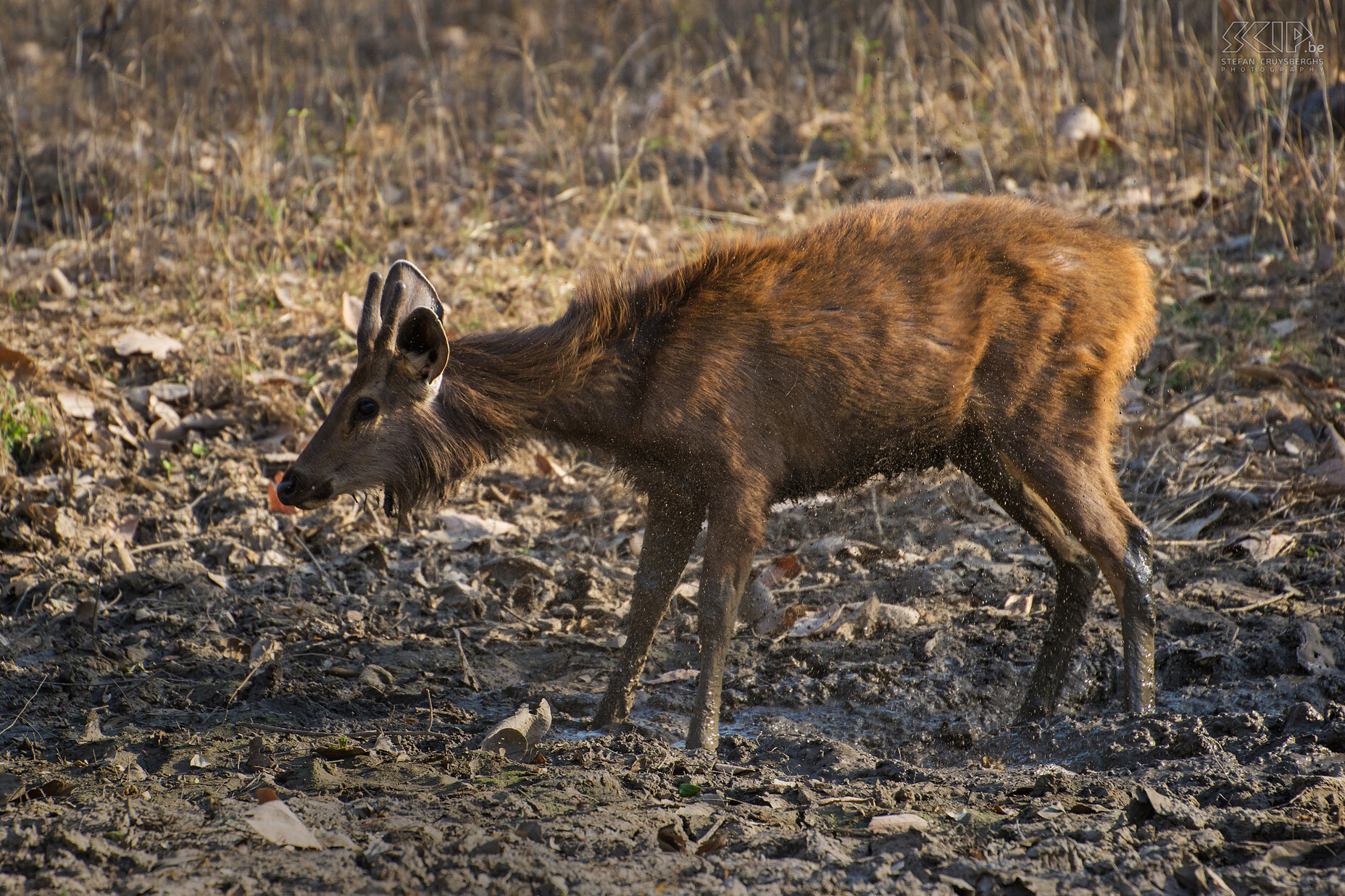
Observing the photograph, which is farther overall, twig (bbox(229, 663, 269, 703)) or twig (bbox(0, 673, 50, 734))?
twig (bbox(229, 663, 269, 703))

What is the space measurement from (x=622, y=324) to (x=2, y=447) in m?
3.30

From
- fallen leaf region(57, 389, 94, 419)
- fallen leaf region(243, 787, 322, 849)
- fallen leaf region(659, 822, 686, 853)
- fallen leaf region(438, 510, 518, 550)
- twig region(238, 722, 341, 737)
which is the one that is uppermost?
fallen leaf region(57, 389, 94, 419)

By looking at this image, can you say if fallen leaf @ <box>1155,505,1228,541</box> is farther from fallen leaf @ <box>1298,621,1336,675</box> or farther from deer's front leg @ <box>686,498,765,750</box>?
deer's front leg @ <box>686,498,765,750</box>

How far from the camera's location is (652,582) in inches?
178

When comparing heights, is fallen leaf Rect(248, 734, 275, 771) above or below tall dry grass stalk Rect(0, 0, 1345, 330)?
below

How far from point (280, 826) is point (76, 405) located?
385cm

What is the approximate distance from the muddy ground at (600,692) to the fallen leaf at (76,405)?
0.39m

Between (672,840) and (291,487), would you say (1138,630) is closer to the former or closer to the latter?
(672,840)

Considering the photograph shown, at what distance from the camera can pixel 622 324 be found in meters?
4.33

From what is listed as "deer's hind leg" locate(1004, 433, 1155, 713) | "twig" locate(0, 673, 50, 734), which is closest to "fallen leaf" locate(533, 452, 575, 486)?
"deer's hind leg" locate(1004, 433, 1155, 713)

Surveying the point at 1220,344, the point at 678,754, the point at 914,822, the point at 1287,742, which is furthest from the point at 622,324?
the point at 1220,344

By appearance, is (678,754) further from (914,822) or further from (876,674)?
(876,674)

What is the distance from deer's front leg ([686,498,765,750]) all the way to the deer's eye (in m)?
1.25

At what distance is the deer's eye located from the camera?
4.22 metres
